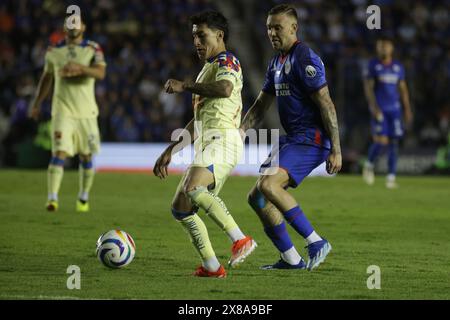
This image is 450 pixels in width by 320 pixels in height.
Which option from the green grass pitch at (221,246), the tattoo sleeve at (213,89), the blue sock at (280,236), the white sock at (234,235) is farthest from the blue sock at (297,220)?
the tattoo sleeve at (213,89)

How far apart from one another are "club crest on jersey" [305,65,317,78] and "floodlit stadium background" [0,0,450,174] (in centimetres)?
1426

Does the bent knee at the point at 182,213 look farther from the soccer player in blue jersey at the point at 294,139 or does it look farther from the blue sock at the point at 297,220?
the blue sock at the point at 297,220

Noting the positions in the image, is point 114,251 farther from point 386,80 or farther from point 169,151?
→ point 386,80

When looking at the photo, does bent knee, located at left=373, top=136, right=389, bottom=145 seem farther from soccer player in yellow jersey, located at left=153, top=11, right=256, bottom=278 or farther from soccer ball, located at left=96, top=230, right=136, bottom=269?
soccer ball, located at left=96, top=230, right=136, bottom=269

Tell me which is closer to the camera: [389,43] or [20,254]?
[20,254]

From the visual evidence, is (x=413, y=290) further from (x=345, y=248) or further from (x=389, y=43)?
(x=389, y=43)

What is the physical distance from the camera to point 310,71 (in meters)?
Answer: 8.13

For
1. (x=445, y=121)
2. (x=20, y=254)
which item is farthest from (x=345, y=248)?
(x=445, y=121)

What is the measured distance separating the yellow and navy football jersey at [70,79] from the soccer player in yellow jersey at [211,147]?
210 inches

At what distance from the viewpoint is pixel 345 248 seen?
10000mm

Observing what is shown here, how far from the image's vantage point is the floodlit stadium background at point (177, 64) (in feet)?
76.3

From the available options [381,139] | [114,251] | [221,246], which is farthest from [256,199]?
[381,139]
